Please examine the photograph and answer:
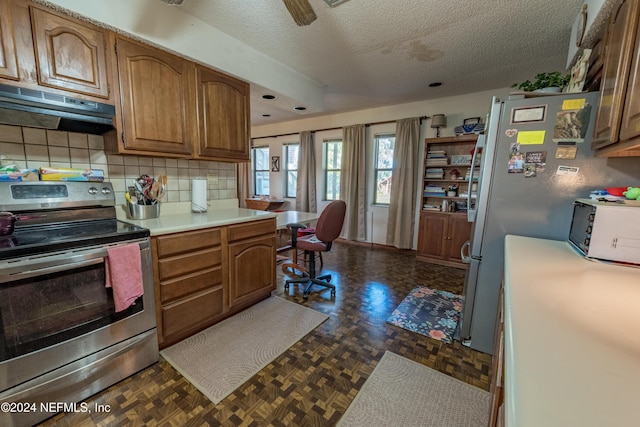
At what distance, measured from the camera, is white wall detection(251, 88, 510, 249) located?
3688mm

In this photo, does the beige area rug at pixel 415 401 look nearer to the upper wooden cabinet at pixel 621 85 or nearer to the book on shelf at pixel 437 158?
the upper wooden cabinet at pixel 621 85

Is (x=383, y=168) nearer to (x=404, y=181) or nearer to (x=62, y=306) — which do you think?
(x=404, y=181)

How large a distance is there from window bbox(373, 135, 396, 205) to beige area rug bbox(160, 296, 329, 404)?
2.88 m

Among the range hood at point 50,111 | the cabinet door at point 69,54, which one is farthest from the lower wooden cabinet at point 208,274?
the cabinet door at point 69,54

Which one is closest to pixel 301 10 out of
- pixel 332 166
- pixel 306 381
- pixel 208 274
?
pixel 208 274

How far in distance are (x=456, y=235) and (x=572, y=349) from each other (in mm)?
3346

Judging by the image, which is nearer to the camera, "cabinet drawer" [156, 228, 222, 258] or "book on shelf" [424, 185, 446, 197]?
"cabinet drawer" [156, 228, 222, 258]

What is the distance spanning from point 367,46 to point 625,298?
2.48m

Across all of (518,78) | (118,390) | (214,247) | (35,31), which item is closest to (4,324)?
(118,390)

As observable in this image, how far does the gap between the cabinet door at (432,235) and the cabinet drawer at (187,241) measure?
304 cm

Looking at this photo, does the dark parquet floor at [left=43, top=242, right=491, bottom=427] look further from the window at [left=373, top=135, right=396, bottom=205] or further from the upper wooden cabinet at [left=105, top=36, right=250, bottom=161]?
the window at [left=373, top=135, right=396, bottom=205]

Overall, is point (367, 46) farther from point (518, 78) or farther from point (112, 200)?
point (112, 200)

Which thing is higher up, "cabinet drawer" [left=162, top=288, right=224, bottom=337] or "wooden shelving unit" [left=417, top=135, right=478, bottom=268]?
"wooden shelving unit" [left=417, top=135, right=478, bottom=268]

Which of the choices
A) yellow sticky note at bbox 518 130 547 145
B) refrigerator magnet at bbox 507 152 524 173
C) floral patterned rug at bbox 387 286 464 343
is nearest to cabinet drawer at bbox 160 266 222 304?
floral patterned rug at bbox 387 286 464 343
